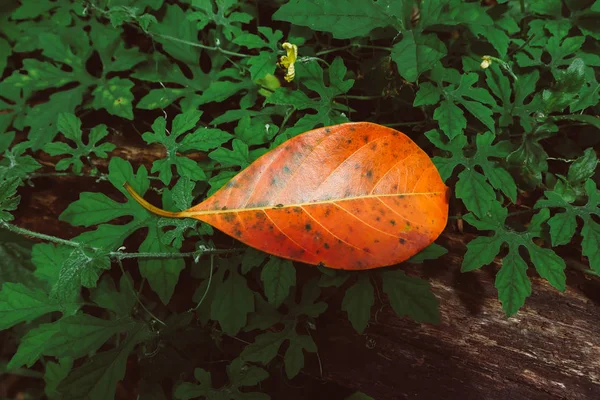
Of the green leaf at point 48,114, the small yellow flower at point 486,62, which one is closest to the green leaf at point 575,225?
the small yellow flower at point 486,62

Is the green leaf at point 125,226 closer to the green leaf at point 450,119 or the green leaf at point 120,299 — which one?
the green leaf at point 120,299

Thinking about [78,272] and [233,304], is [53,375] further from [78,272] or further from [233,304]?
[233,304]

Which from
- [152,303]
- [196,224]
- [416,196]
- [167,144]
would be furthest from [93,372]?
[416,196]

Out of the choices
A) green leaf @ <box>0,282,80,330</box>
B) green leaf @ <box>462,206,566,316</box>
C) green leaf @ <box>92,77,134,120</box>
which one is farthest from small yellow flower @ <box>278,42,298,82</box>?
green leaf @ <box>0,282,80,330</box>

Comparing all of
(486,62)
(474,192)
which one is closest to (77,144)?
(474,192)

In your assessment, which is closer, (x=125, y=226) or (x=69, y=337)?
(x=69, y=337)

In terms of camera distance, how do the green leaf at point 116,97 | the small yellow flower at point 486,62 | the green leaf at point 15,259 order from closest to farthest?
the small yellow flower at point 486,62 < the green leaf at point 116,97 < the green leaf at point 15,259

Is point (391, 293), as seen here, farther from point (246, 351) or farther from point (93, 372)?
point (93, 372)
